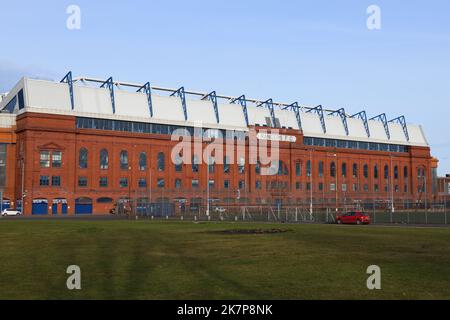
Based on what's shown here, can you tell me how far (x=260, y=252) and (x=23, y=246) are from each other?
41.9 feet

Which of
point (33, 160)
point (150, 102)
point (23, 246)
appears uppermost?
point (150, 102)

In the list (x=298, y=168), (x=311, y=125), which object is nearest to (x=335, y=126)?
(x=311, y=125)

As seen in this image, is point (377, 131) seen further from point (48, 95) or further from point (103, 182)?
point (48, 95)

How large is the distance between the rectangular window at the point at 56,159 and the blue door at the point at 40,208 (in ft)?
24.4

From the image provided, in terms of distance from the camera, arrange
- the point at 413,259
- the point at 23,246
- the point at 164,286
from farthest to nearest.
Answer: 1. the point at 23,246
2. the point at 413,259
3. the point at 164,286

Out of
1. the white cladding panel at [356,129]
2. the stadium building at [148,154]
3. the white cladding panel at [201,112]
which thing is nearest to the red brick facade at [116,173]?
the stadium building at [148,154]

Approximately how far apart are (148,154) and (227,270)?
307ft

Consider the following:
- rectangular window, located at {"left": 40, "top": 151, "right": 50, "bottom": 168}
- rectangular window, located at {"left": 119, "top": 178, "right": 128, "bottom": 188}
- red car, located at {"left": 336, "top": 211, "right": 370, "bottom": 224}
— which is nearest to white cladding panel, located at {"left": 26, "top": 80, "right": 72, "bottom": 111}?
rectangular window, located at {"left": 40, "top": 151, "right": 50, "bottom": 168}

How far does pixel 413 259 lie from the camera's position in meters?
20.4

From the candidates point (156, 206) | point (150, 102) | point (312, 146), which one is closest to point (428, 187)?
point (312, 146)

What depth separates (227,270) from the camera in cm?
1766

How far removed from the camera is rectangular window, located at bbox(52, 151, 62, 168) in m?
96.8
